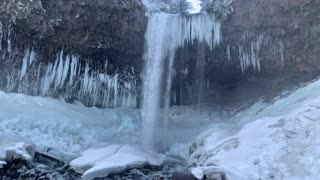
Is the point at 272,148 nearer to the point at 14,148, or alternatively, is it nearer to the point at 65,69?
the point at 14,148

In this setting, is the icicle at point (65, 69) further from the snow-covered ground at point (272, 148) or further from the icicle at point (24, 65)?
the snow-covered ground at point (272, 148)

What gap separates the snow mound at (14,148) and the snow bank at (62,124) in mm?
786

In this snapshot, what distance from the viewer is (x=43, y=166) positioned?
1243 centimetres

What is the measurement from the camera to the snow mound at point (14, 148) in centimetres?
1209

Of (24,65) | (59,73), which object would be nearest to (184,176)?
(59,73)

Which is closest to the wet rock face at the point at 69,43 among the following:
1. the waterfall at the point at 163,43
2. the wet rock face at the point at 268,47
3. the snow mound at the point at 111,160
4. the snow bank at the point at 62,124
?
the waterfall at the point at 163,43

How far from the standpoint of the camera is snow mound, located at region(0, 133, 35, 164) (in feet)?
39.6

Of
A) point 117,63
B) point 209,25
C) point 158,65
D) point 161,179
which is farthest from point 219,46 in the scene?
point 161,179

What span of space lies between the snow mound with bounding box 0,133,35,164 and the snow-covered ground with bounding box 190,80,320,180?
4.94 m

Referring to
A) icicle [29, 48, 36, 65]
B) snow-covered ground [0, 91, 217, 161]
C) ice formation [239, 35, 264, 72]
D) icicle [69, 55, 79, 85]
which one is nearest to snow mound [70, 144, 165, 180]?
snow-covered ground [0, 91, 217, 161]

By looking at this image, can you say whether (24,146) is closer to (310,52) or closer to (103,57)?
(103,57)

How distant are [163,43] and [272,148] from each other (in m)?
8.11

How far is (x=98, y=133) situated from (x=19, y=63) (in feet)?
13.5

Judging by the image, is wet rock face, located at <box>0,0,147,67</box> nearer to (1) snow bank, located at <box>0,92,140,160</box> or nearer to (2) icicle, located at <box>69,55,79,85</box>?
(2) icicle, located at <box>69,55,79,85</box>
